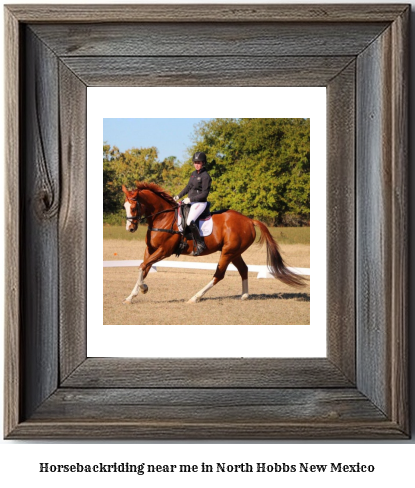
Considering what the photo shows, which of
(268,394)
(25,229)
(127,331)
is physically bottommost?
(268,394)

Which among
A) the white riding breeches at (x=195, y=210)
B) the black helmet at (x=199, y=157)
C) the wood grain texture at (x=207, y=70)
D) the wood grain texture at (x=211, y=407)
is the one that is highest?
the wood grain texture at (x=207, y=70)

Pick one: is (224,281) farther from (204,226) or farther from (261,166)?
(261,166)

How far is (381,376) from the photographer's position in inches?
48.4

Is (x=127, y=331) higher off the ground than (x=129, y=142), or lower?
lower

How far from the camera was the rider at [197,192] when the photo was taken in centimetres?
125

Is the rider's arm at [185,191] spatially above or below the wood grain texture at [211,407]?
above

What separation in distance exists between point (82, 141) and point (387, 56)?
63 cm

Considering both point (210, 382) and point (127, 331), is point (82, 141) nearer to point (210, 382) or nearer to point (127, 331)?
point (127, 331)

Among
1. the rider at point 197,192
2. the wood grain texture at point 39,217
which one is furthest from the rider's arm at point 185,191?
the wood grain texture at point 39,217

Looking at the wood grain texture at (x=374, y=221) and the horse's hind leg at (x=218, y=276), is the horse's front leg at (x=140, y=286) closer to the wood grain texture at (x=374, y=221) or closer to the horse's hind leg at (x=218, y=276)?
the horse's hind leg at (x=218, y=276)

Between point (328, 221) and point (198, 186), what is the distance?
0.89 feet
